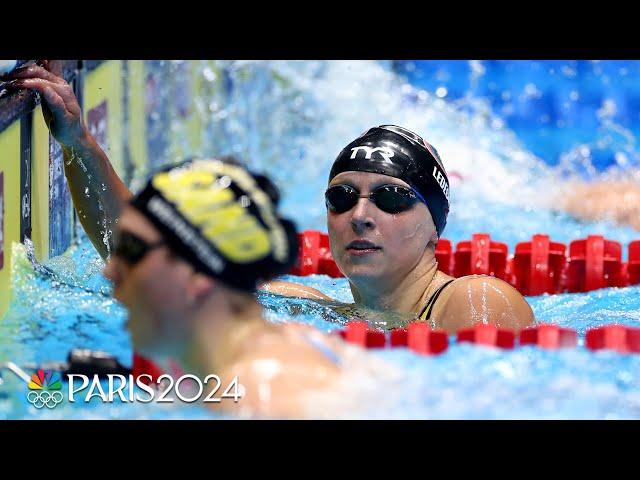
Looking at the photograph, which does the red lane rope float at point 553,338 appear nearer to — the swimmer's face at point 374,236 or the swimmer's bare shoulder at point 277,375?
the swimmer's face at point 374,236

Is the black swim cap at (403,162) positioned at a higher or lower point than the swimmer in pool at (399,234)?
higher

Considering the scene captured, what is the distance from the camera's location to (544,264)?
4688mm

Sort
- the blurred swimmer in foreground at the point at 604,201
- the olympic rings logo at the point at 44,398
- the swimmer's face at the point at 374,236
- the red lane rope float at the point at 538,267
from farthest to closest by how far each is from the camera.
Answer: the blurred swimmer in foreground at the point at 604,201 → the red lane rope float at the point at 538,267 → the swimmer's face at the point at 374,236 → the olympic rings logo at the point at 44,398

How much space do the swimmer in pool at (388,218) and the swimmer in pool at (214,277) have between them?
50.6 inches

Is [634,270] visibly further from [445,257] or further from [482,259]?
[445,257]

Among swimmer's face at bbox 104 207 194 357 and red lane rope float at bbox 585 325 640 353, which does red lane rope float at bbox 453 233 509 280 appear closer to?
red lane rope float at bbox 585 325 640 353

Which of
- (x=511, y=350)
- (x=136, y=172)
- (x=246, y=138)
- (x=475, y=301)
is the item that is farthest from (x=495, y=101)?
(x=511, y=350)

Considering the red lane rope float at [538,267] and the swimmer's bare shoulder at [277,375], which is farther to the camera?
the red lane rope float at [538,267]

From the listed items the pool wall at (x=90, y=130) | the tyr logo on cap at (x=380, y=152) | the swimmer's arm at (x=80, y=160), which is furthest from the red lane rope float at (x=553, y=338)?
the pool wall at (x=90, y=130)

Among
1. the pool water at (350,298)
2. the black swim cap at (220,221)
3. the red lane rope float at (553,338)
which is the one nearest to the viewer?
the black swim cap at (220,221)

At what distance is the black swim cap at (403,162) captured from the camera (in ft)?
11.0

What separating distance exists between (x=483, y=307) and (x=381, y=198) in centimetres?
50

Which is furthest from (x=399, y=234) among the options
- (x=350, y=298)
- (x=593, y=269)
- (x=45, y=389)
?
(x=593, y=269)

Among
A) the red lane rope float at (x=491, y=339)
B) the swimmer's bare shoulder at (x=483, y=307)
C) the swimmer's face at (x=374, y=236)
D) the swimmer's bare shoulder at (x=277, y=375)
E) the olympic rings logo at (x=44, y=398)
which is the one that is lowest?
the olympic rings logo at (x=44, y=398)
